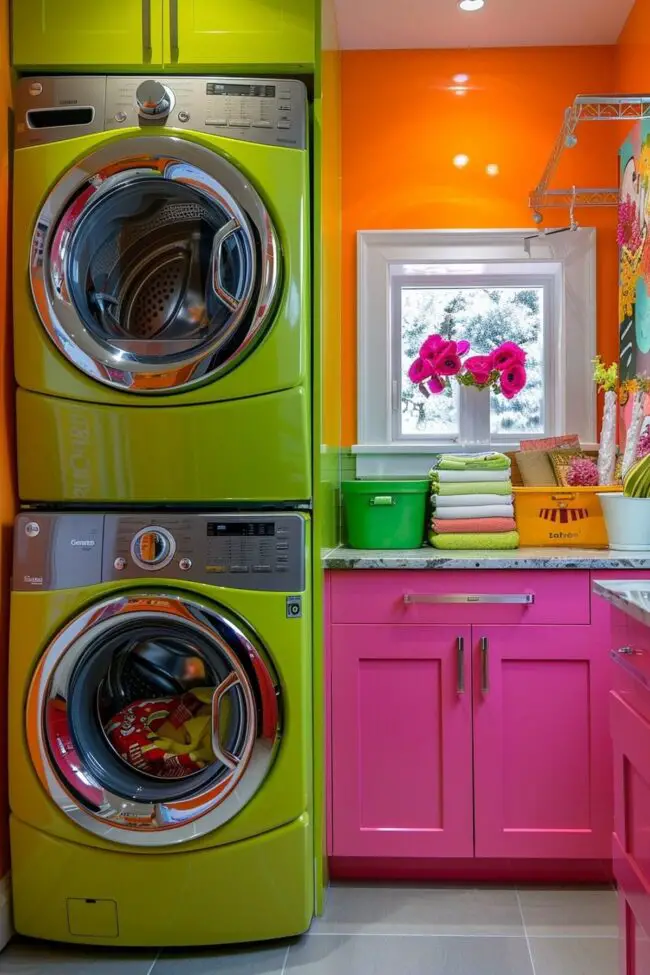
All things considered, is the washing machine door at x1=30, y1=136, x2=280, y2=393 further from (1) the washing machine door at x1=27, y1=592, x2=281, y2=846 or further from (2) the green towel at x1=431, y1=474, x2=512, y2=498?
(2) the green towel at x1=431, y1=474, x2=512, y2=498

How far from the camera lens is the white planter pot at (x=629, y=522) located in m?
2.37

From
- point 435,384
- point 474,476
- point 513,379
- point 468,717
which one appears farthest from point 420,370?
point 468,717

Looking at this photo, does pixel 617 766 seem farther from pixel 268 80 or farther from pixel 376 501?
pixel 268 80

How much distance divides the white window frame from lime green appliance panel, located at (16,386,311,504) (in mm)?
949

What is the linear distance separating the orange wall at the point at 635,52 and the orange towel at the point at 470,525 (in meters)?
1.31

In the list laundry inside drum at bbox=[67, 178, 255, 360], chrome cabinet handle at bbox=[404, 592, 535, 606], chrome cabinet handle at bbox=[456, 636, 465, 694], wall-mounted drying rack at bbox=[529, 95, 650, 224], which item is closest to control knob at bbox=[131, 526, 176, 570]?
laundry inside drum at bbox=[67, 178, 255, 360]

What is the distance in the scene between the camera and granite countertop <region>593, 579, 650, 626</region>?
1260mm

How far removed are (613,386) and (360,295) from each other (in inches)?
35.1

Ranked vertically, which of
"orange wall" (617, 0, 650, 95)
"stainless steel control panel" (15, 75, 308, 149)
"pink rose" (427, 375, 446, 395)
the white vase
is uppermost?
"orange wall" (617, 0, 650, 95)

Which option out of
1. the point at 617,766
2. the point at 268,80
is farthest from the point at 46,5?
the point at 617,766

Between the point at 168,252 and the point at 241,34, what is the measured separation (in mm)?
543

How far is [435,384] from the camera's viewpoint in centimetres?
278

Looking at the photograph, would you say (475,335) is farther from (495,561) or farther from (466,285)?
(495,561)

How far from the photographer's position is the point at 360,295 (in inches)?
117
